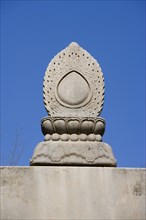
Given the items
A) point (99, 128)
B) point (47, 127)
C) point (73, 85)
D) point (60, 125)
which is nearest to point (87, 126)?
point (99, 128)

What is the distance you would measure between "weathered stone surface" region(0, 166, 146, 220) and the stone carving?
13 cm

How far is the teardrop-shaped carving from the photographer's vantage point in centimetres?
478

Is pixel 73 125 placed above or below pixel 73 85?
below

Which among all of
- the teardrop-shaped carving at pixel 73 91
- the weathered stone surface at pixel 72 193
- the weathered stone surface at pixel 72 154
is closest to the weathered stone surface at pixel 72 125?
the weathered stone surface at pixel 72 154

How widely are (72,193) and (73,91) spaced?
1202mm

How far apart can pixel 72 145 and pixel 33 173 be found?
1.67ft

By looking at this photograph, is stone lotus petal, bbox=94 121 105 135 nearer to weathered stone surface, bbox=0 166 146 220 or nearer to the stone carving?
the stone carving

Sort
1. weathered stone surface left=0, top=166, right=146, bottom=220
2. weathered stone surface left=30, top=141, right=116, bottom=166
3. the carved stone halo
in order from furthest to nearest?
1. the carved stone halo
2. weathered stone surface left=30, top=141, right=116, bottom=166
3. weathered stone surface left=0, top=166, right=146, bottom=220

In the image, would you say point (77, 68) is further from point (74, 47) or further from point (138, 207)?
point (138, 207)

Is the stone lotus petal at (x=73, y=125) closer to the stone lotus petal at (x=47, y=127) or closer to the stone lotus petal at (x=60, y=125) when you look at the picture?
the stone lotus petal at (x=60, y=125)

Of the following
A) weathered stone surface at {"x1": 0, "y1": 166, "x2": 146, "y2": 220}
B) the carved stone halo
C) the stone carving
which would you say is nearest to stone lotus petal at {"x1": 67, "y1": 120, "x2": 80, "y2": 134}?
the stone carving

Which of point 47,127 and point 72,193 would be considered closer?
point 72,193

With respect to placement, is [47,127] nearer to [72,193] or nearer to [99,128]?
[99,128]

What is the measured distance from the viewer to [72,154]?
438cm
